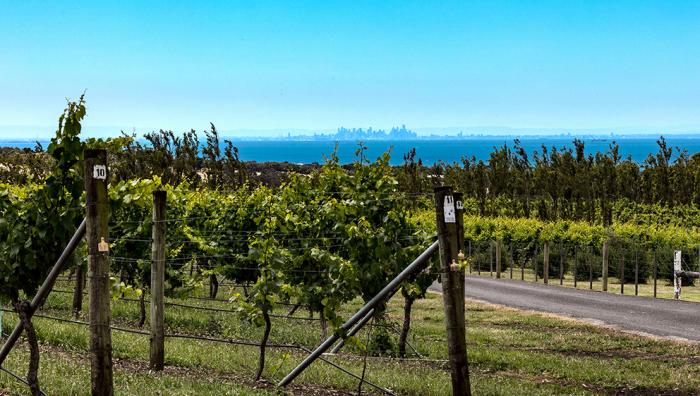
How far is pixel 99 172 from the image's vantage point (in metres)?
8.25

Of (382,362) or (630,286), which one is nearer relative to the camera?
(382,362)

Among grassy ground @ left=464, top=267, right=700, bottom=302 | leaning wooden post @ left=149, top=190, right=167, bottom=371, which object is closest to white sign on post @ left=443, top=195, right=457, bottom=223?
leaning wooden post @ left=149, top=190, right=167, bottom=371

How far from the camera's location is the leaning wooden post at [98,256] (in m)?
8.20

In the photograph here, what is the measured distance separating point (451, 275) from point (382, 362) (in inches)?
202

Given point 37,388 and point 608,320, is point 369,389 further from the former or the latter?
point 608,320

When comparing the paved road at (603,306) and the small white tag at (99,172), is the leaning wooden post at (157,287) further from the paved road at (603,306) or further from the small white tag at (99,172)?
the paved road at (603,306)

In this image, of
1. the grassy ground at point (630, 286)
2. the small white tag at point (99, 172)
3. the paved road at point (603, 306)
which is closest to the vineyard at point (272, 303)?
the small white tag at point (99, 172)

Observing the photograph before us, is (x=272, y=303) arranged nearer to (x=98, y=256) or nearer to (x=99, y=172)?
(x=98, y=256)

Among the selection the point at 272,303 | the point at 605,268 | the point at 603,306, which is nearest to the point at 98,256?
the point at 272,303

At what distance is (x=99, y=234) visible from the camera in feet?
26.9

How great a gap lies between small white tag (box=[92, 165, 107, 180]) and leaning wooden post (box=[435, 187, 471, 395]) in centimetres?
343

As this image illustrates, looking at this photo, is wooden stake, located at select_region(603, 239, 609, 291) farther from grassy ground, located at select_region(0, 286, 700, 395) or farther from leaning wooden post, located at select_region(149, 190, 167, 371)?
leaning wooden post, located at select_region(149, 190, 167, 371)

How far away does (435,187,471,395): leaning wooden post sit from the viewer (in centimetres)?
938

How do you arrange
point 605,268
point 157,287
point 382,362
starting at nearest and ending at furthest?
1. point 157,287
2. point 382,362
3. point 605,268
